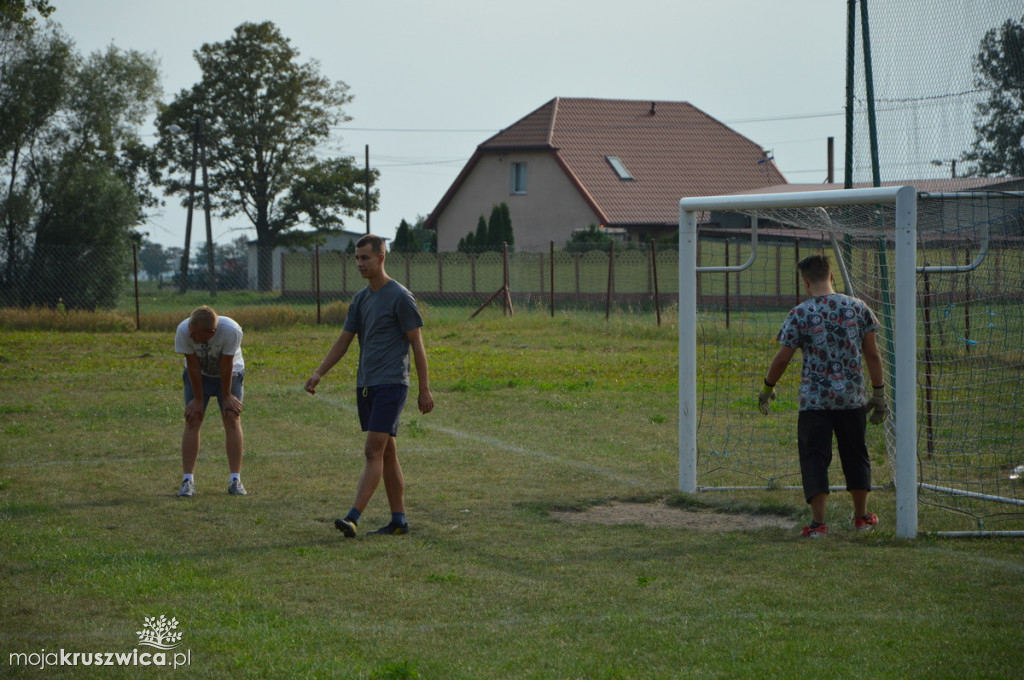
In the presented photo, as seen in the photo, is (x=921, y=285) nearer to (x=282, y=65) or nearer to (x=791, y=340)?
(x=791, y=340)

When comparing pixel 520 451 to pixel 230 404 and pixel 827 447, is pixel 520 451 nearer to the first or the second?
pixel 230 404

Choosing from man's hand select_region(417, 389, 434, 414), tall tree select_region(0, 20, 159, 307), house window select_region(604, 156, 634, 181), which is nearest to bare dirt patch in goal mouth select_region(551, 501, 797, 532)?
man's hand select_region(417, 389, 434, 414)

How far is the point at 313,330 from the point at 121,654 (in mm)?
21460

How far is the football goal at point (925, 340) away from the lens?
696 centimetres

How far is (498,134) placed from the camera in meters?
47.4

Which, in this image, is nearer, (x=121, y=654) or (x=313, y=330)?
(x=121, y=654)

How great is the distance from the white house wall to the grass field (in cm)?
3386

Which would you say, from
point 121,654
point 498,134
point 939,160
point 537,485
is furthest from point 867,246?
point 498,134

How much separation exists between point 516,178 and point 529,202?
1416 mm

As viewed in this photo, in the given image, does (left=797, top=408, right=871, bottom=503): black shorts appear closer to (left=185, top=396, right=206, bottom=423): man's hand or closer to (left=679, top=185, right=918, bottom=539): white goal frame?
(left=679, top=185, right=918, bottom=539): white goal frame

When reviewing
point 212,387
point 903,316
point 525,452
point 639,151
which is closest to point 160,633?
point 212,387

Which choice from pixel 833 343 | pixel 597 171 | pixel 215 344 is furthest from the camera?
pixel 597 171

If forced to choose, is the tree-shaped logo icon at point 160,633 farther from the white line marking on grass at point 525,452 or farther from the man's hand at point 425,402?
the white line marking on grass at point 525,452

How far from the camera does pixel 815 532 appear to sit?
6809 mm
